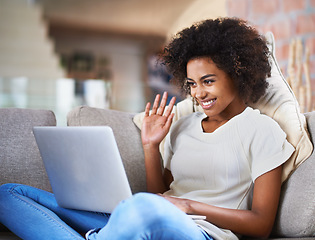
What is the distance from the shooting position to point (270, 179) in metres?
1.25

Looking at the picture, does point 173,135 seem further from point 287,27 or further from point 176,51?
point 287,27

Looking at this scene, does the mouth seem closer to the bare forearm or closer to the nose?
the nose

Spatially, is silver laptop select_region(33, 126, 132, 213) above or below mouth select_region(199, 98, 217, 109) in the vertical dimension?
below

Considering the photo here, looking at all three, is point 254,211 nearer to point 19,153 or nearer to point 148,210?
point 148,210

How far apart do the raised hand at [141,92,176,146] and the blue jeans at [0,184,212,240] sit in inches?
14.0

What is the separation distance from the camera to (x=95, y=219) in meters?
1.34

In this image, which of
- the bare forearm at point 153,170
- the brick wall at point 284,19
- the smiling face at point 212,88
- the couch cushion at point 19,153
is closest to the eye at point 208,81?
the smiling face at point 212,88

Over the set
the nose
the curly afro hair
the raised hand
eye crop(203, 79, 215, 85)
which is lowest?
the raised hand

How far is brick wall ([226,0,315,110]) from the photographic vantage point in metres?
2.61

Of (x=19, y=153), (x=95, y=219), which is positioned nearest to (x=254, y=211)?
(x=95, y=219)

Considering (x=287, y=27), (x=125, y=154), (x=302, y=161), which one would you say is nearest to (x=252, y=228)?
(x=302, y=161)

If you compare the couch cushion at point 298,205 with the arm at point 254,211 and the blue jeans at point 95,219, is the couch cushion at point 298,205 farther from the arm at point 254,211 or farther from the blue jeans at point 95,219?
the blue jeans at point 95,219

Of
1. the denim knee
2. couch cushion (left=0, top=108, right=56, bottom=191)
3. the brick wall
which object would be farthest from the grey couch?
the brick wall

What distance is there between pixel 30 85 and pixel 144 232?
441cm
